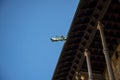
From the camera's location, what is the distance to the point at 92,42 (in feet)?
47.3

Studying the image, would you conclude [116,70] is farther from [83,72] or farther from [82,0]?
[82,0]

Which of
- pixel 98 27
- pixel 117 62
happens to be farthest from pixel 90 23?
pixel 117 62

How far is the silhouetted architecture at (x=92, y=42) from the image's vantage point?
11.9 meters

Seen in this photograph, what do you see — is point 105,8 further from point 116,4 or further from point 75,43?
point 75,43

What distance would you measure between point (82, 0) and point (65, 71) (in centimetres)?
621

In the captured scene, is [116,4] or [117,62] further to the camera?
[117,62]

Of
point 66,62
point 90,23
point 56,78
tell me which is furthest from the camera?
point 56,78

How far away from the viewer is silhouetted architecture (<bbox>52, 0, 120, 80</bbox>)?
470 inches

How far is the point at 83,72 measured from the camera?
16.8 meters

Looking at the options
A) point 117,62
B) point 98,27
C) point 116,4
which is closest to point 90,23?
point 98,27

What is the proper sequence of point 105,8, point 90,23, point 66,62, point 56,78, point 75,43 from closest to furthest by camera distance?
point 105,8, point 90,23, point 75,43, point 66,62, point 56,78

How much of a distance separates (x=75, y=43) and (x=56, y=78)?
3.62 meters

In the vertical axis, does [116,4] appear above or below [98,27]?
above

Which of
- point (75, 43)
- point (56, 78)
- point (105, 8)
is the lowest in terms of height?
point (56, 78)
